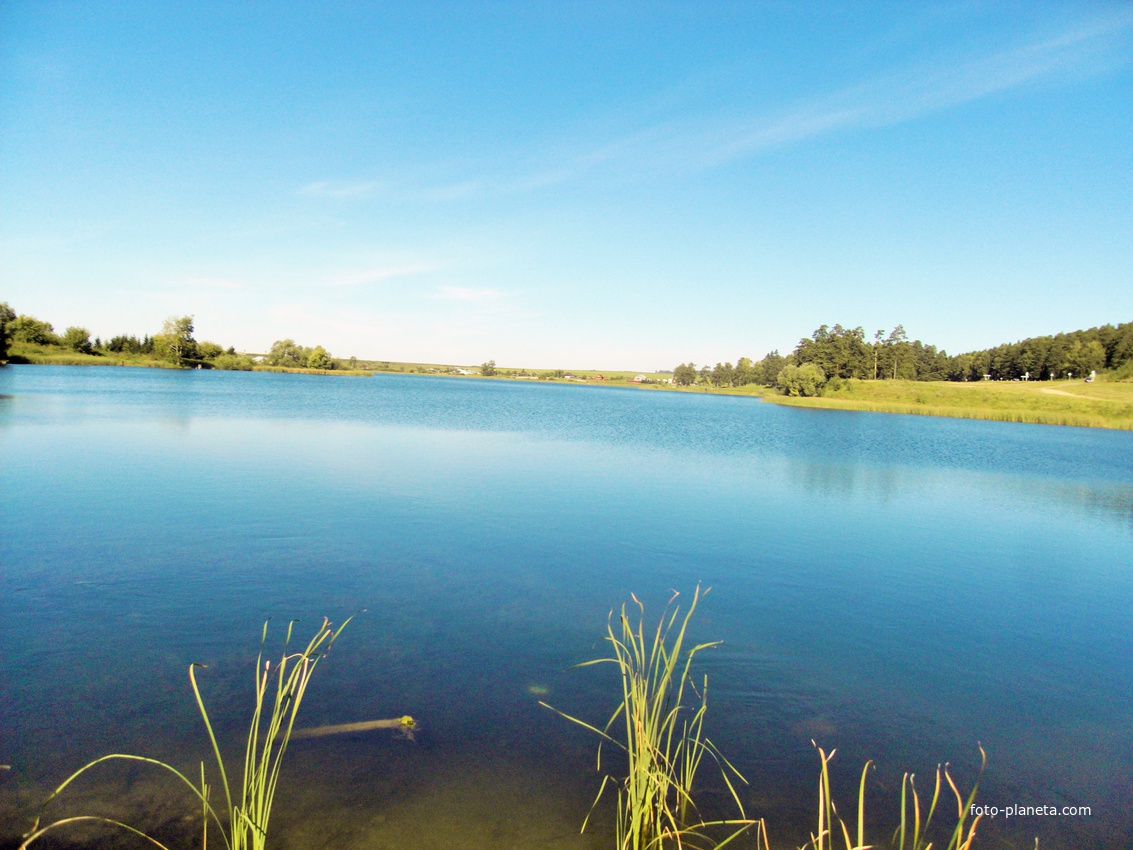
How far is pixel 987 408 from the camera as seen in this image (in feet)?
190

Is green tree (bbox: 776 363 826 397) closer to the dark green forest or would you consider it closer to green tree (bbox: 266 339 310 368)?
the dark green forest

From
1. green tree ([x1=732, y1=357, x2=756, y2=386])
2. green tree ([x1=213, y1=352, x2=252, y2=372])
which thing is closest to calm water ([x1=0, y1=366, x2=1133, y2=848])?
green tree ([x1=213, y1=352, x2=252, y2=372])

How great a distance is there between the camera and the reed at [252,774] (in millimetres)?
2594

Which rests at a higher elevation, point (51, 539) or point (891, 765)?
point (51, 539)

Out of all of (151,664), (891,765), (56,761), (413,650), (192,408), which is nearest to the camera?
(56,761)

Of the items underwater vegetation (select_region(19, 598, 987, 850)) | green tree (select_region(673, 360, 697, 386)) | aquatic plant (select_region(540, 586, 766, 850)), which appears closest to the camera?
underwater vegetation (select_region(19, 598, 987, 850))

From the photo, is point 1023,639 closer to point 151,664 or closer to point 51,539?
point 151,664

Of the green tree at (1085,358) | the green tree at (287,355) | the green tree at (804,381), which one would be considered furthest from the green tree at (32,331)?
the green tree at (1085,358)

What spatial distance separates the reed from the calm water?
16 centimetres

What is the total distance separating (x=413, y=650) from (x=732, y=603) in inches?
155

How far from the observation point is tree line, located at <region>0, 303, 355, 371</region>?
67.7 metres

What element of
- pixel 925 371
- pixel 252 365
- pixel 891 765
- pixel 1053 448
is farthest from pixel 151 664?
pixel 925 371

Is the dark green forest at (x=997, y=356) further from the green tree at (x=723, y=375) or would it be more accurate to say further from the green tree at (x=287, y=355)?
the green tree at (x=287, y=355)

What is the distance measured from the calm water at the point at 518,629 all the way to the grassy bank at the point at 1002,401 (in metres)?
43.1
